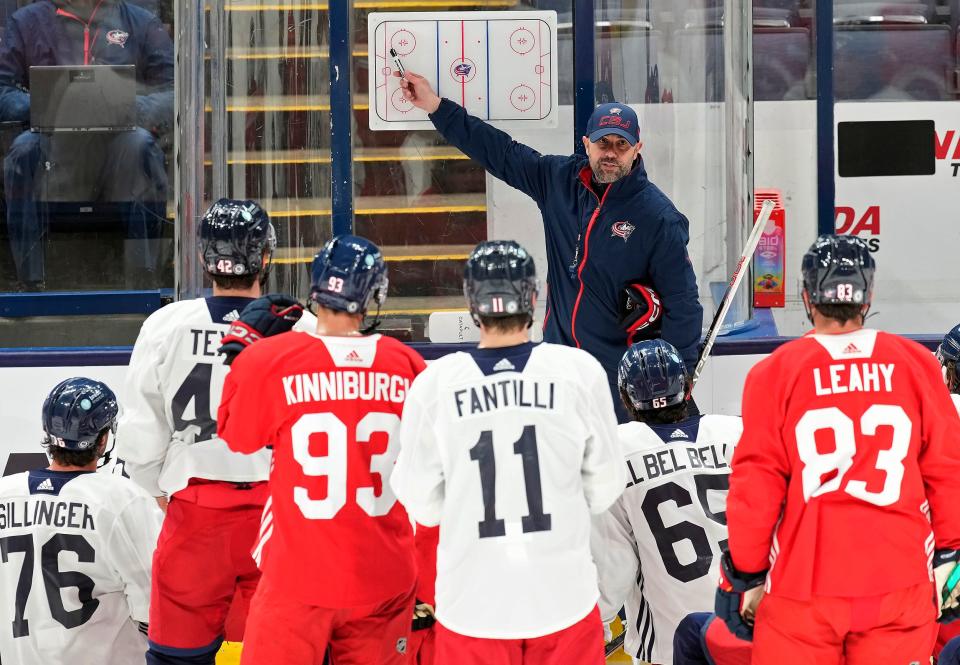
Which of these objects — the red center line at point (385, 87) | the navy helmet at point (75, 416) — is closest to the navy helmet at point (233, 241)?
the navy helmet at point (75, 416)

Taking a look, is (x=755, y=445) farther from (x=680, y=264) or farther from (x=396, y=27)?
(x=396, y=27)

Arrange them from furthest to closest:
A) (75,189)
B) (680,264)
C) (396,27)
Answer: (75,189)
(396,27)
(680,264)

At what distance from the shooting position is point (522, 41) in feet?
15.6

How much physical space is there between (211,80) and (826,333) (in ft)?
9.83

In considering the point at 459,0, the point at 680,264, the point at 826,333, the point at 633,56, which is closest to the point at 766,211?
the point at 680,264

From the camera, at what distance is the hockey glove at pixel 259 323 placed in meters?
3.05

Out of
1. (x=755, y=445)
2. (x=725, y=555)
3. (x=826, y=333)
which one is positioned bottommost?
(x=725, y=555)

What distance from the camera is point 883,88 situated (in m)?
7.23

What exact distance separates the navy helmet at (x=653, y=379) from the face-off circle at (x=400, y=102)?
5.88ft

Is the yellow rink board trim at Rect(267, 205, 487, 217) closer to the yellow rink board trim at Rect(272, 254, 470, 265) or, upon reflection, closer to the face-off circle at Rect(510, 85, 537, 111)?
the yellow rink board trim at Rect(272, 254, 470, 265)

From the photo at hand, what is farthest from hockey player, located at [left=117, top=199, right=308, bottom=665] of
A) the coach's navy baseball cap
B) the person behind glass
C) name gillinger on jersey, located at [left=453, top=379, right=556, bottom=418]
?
the person behind glass

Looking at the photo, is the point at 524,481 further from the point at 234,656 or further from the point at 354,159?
the point at 354,159

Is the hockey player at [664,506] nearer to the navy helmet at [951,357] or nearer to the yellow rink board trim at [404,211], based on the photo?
the navy helmet at [951,357]

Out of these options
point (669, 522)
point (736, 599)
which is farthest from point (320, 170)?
point (736, 599)
